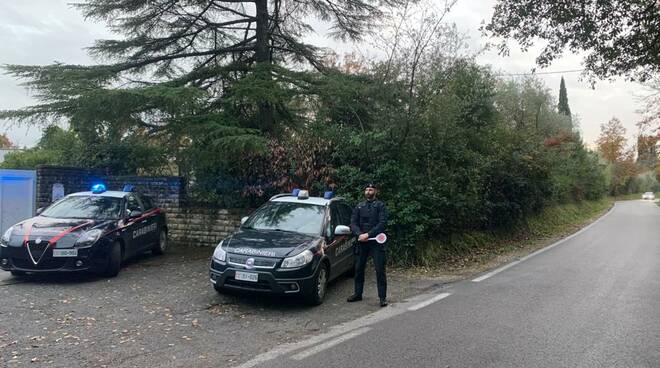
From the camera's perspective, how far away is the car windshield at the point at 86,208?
9695 mm

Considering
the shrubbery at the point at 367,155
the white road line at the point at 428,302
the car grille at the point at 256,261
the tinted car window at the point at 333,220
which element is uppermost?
the shrubbery at the point at 367,155

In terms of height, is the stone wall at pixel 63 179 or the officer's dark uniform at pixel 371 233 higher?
the stone wall at pixel 63 179

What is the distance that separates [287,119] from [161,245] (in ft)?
16.6

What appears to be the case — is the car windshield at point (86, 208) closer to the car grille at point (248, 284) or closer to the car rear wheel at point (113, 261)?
the car rear wheel at point (113, 261)

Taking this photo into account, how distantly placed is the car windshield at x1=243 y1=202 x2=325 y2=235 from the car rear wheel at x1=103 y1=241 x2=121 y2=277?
261 cm

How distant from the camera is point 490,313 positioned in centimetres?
713

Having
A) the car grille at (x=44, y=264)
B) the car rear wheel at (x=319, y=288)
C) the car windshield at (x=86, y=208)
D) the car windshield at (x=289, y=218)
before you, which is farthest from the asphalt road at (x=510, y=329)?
the car windshield at (x=86, y=208)

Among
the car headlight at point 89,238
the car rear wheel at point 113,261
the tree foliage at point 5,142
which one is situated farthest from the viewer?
the tree foliage at point 5,142

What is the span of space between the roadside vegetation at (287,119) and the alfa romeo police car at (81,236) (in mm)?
2216

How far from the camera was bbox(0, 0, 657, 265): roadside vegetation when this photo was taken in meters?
11.3

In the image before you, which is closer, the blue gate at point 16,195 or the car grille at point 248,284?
the car grille at point 248,284

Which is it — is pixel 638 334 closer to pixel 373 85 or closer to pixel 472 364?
pixel 472 364

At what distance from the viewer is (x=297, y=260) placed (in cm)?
716

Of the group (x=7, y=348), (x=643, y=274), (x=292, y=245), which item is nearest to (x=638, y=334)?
(x=292, y=245)
